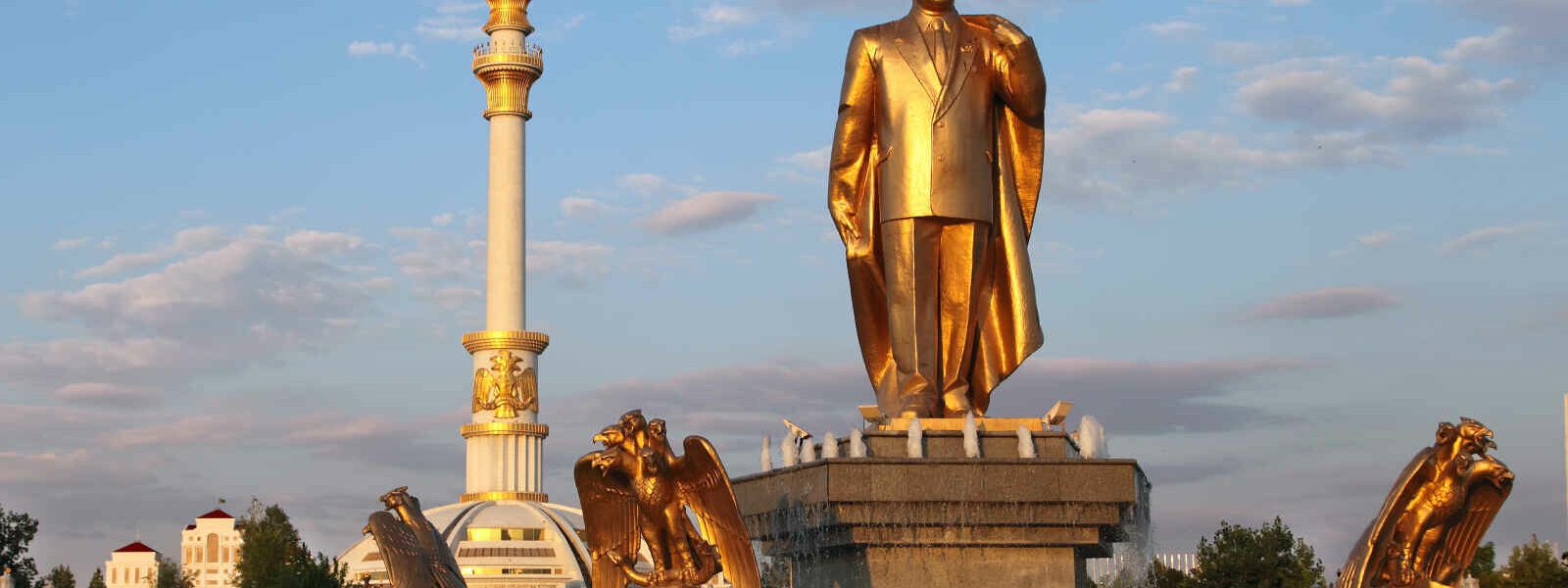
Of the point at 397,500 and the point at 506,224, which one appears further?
the point at 506,224

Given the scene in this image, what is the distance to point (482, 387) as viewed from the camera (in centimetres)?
9188

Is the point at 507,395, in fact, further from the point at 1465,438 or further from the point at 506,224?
the point at 1465,438

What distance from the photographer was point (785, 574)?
1465cm

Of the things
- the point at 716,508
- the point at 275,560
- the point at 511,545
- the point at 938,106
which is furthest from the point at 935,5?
the point at 511,545

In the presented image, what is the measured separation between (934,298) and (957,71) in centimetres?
137

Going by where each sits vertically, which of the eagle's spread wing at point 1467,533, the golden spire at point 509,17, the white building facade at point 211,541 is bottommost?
the eagle's spread wing at point 1467,533

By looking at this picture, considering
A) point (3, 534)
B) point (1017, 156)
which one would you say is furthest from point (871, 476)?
point (3, 534)

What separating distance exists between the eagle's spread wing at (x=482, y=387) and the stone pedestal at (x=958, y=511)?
79046mm

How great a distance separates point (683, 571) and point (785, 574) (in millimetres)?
1748

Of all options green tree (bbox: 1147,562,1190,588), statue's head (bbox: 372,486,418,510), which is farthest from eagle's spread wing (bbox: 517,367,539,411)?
statue's head (bbox: 372,486,418,510)

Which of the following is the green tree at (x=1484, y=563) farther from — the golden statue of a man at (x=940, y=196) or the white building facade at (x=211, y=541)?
the white building facade at (x=211, y=541)

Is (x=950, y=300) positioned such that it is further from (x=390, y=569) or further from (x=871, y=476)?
(x=390, y=569)

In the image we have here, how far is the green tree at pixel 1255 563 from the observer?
5309cm

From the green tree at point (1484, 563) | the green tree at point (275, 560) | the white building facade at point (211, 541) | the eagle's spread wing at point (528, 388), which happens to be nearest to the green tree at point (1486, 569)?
the green tree at point (1484, 563)
